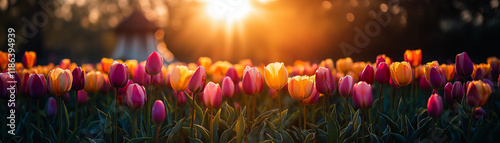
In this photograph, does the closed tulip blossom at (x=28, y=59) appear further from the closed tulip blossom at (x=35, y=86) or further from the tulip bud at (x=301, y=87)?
the tulip bud at (x=301, y=87)

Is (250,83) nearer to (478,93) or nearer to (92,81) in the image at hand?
(478,93)

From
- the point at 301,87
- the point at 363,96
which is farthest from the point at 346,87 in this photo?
the point at 301,87

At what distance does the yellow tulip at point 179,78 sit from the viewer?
6.98ft

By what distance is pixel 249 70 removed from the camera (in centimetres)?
208

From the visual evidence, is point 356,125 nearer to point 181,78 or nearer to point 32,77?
point 181,78

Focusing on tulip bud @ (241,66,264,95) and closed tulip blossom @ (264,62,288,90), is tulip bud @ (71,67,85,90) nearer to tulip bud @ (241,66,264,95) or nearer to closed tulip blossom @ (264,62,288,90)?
tulip bud @ (241,66,264,95)

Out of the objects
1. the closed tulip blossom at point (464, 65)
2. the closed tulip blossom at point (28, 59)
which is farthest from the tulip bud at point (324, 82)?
the closed tulip blossom at point (28, 59)

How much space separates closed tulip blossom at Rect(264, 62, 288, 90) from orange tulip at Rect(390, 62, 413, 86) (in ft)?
2.31

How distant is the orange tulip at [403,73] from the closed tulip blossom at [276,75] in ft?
2.31

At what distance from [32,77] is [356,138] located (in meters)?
1.94

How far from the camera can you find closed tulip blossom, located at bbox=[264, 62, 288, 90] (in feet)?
6.78

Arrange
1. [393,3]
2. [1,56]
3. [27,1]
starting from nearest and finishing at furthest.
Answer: [1,56], [393,3], [27,1]

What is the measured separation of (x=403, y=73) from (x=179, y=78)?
4.57 ft

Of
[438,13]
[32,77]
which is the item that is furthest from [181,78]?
[438,13]
